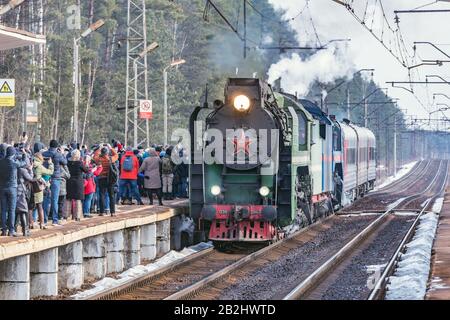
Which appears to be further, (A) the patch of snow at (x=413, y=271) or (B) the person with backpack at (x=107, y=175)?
(B) the person with backpack at (x=107, y=175)

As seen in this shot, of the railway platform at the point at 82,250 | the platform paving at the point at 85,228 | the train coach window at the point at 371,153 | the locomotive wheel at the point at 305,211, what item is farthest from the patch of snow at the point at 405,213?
the railway platform at the point at 82,250

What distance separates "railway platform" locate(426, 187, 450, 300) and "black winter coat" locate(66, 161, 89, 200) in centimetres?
781

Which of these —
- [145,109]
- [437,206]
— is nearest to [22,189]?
[145,109]

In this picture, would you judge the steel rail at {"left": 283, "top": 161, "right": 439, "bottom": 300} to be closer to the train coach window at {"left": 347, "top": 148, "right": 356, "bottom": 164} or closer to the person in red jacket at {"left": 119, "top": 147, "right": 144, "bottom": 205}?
the person in red jacket at {"left": 119, "top": 147, "right": 144, "bottom": 205}

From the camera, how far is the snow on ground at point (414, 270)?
16.3m

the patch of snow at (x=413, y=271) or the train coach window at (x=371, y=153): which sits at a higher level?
the train coach window at (x=371, y=153)

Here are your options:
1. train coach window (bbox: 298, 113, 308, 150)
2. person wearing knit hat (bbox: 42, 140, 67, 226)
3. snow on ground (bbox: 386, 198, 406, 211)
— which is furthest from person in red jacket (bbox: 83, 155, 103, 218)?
snow on ground (bbox: 386, 198, 406, 211)

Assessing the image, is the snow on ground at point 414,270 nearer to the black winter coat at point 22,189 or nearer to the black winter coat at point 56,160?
the black winter coat at point 22,189

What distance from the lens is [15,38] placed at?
25.8 metres

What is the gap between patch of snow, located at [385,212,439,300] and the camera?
53.5ft

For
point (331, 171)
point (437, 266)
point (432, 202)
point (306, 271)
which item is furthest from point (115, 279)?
point (432, 202)

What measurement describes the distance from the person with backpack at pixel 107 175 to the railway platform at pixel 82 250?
522 millimetres

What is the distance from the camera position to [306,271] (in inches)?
805

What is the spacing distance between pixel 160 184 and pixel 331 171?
7346 mm
